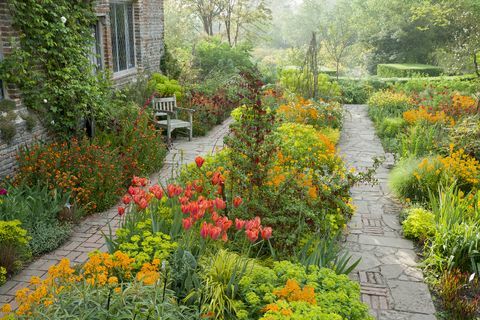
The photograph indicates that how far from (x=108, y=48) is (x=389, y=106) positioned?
7472mm

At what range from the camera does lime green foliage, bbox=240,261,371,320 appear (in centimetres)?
304

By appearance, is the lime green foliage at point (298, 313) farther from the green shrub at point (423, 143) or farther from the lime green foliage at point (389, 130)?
the lime green foliage at point (389, 130)

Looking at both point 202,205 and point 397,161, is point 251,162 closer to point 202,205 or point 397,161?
point 202,205

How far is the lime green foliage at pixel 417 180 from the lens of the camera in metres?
6.29

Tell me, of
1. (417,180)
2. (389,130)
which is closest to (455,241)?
(417,180)

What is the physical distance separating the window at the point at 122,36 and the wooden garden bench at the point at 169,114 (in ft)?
3.95

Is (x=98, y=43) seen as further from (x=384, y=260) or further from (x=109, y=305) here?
(x=109, y=305)

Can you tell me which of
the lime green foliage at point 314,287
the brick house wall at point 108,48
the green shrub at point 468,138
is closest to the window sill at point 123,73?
the brick house wall at point 108,48

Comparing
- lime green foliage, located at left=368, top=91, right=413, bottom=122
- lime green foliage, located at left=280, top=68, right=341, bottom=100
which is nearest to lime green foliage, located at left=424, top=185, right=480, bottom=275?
lime green foliage, located at left=368, top=91, right=413, bottom=122

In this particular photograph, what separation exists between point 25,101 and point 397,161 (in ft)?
19.9

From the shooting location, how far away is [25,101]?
6.64 m

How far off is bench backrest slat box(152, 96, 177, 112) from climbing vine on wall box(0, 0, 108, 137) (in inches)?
85.5

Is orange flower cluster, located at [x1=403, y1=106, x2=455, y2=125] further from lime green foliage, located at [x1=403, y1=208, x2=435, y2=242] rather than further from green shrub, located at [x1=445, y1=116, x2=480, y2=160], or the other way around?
lime green foliage, located at [x1=403, y1=208, x2=435, y2=242]

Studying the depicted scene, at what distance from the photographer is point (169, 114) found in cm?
978
